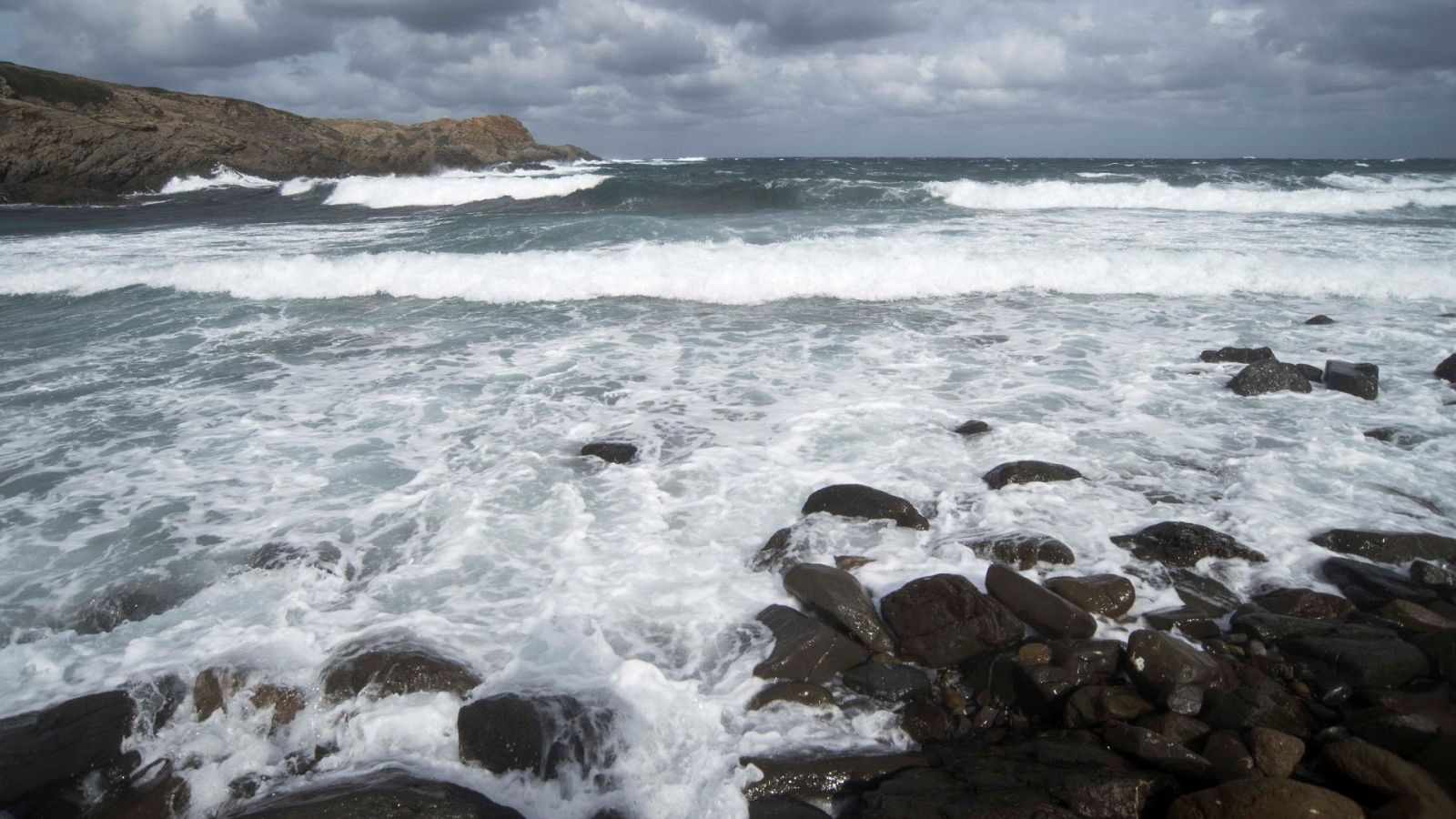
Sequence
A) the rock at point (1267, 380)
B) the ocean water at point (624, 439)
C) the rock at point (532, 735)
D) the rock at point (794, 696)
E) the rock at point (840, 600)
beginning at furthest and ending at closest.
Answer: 1. the rock at point (1267, 380)
2. the rock at point (840, 600)
3. the ocean water at point (624, 439)
4. the rock at point (794, 696)
5. the rock at point (532, 735)

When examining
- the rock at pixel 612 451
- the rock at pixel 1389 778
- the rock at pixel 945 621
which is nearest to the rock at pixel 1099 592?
the rock at pixel 945 621

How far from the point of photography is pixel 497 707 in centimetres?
329

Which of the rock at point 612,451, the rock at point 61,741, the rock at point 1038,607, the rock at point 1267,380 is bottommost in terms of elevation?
the rock at point 61,741

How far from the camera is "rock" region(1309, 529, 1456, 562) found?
14.3 feet

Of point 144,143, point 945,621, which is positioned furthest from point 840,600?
point 144,143

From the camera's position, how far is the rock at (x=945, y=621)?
3668 mm

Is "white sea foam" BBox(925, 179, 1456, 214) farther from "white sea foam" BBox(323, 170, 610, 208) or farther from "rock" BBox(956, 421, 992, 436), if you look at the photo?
"rock" BBox(956, 421, 992, 436)

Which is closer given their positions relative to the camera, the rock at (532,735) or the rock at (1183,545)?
the rock at (532,735)

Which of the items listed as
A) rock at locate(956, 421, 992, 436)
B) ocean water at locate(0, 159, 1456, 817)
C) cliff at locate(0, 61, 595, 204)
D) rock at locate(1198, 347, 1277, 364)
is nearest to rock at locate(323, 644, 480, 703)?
ocean water at locate(0, 159, 1456, 817)

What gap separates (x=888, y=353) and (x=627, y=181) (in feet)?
77.1

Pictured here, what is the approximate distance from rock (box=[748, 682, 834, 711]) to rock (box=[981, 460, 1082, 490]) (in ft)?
8.24

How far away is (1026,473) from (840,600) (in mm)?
2190

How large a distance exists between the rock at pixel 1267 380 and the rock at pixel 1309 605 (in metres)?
3.87

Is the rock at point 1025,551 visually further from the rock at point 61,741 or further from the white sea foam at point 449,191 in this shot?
the white sea foam at point 449,191
